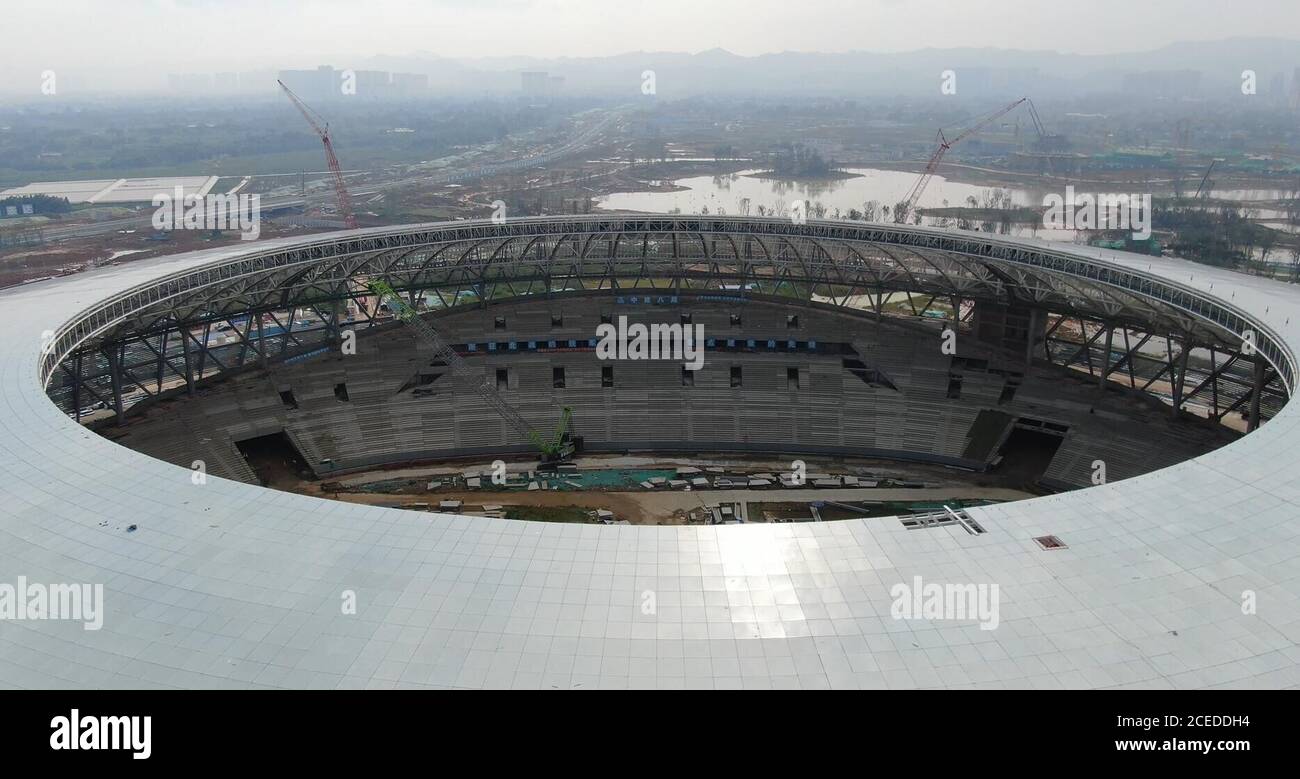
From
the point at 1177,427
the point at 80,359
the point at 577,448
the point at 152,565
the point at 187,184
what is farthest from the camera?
the point at 187,184

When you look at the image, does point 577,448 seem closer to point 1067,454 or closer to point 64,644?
point 1067,454

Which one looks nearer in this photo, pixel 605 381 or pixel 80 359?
pixel 80 359

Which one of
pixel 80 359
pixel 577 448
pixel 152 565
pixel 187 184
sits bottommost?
pixel 577 448
